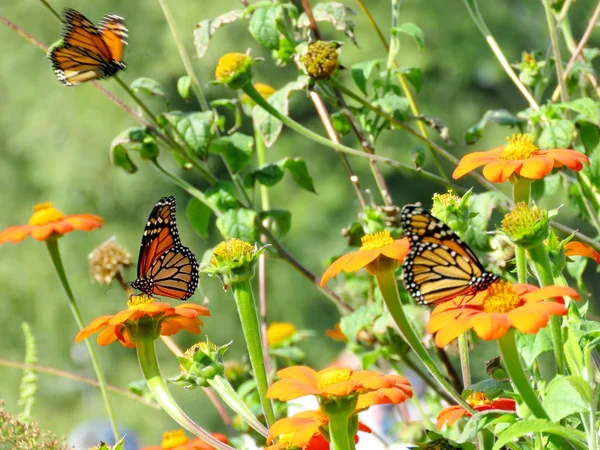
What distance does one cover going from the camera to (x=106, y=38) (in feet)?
5.14

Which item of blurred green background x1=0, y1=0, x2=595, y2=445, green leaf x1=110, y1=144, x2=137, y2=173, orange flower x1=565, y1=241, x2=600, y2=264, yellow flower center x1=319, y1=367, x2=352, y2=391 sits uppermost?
green leaf x1=110, y1=144, x2=137, y2=173

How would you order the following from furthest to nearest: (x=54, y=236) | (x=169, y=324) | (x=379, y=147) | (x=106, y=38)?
(x=379, y=147) < (x=106, y=38) < (x=54, y=236) < (x=169, y=324)

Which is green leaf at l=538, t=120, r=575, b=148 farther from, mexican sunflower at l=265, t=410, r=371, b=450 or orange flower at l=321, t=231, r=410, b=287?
mexican sunflower at l=265, t=410, r=371, b=450

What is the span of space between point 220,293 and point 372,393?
364cm

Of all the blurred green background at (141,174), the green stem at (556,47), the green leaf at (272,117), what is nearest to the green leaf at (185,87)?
the green leaf at (272,117)

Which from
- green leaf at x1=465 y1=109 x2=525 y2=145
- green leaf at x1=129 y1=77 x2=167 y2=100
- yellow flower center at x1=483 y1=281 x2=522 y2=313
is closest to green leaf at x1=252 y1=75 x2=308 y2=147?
green leaf at x1=129 y1=77 x2=167 y2=100

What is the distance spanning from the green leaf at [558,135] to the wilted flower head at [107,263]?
0.73 m

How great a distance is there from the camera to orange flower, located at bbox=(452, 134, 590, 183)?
879mm

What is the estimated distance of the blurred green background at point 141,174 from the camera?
174 inches

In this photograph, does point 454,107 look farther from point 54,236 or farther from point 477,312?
point 477,312

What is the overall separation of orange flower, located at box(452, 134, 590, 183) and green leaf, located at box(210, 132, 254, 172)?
1.58ft

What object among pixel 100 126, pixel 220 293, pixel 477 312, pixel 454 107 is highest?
pixel 477 312

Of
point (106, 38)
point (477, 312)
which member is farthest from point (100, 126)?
point (477, 312)

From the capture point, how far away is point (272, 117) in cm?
132
